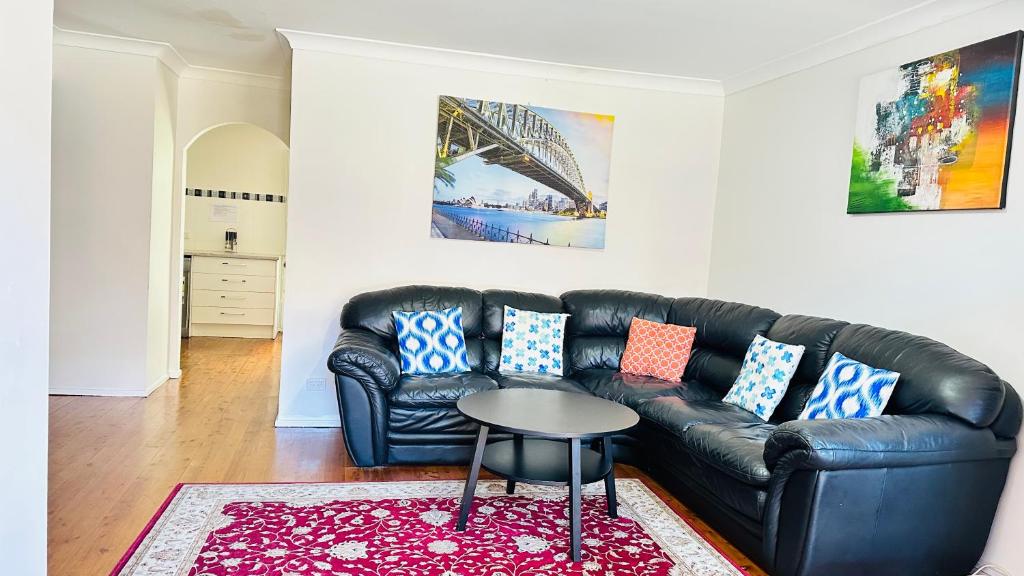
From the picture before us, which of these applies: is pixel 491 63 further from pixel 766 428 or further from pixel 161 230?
pixel 766 428

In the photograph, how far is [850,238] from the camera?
3.48 meters

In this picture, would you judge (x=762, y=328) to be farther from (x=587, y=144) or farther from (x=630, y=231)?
(x=587, y=144)

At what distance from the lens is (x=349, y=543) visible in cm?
255

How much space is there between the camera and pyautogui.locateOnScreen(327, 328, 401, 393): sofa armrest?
10.8ft

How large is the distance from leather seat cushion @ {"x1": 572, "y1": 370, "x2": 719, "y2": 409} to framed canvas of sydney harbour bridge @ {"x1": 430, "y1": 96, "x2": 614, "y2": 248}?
1.14 metres

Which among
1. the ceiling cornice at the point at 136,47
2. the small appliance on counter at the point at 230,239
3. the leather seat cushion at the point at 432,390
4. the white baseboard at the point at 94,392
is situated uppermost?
the ceiling cornice at the point at 136,47

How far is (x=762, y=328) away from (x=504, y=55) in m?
2.38

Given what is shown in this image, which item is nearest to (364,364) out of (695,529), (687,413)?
(687,413)

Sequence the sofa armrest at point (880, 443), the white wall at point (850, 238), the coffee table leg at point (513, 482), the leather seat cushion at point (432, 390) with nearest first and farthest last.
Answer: the sofa armrest at point (880, 443) → the white wall at point (850, 238) → the coffee table leg at point (513, 482) → the leather seat cushion at point (432, 390)

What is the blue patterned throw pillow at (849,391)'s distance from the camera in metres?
2.68

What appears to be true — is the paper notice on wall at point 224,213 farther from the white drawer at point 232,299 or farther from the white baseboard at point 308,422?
the white baseboard at point 308,422

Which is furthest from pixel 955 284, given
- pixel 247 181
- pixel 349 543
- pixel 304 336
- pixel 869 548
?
pixel 247 181

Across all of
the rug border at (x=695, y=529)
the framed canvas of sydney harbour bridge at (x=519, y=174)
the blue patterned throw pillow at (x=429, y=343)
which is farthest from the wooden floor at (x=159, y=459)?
the framed canvas of sydney harbour bridge at (x=519, y=174)

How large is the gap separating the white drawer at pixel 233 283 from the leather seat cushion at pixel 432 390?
4072 millimetres
